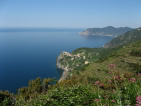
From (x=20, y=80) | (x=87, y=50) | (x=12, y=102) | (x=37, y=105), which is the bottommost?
(x=20, y=80)

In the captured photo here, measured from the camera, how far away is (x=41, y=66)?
69625 millimetres

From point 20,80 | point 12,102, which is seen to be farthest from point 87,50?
point 12,102

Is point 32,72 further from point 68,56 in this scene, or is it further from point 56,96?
point 56,96

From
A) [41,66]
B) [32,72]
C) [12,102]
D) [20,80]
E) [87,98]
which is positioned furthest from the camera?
[41,66]

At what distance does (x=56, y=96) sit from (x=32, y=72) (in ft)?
199

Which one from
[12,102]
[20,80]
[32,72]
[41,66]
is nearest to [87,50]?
[41,66]

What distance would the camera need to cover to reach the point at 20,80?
171 ft

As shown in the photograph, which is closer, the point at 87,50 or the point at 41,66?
the point at 41,66

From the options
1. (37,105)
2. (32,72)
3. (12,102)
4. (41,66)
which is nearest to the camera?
(37,105)

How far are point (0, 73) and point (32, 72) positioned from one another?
1420 centimetres

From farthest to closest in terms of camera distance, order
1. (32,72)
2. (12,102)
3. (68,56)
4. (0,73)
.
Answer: (68,56), (32,72), (0,73), (12,102)

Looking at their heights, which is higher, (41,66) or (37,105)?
(37,105)

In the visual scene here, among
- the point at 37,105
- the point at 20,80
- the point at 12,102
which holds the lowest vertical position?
the point at 20,80

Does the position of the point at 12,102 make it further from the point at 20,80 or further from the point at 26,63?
the point at 26,63
